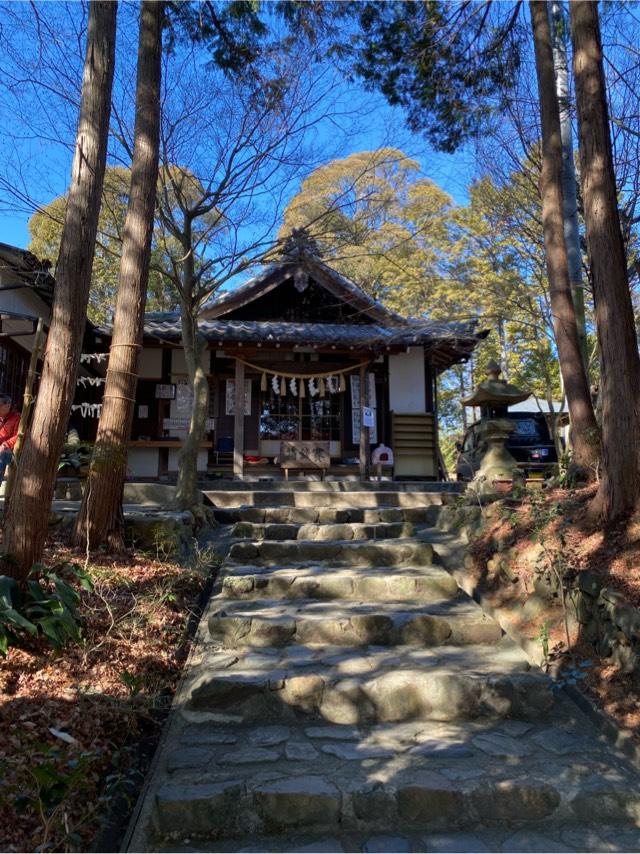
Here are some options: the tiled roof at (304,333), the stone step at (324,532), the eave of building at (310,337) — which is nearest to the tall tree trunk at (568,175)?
the tiled roof at (304,333)

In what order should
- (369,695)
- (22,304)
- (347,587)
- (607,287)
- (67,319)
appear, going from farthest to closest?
(22,304) < (347,587) < (607,287) < (67,319) < (369,695)

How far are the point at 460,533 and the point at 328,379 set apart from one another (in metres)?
6.60

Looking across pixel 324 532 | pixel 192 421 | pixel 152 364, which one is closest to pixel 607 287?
pixel 324 532

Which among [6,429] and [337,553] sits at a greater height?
[6,429]

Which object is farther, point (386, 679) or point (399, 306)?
point (399, 306)

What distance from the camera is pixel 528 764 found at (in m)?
3.07

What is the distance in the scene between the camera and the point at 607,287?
4656mm

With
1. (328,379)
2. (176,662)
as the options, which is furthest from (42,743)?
(328,379)

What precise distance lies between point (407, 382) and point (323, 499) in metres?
5.23

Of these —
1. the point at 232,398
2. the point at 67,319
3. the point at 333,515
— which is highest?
the point at 232,398

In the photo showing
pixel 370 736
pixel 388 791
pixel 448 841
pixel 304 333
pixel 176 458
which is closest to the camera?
pixel 448 841

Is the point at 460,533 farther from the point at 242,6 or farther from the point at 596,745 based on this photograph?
the point at 242,6

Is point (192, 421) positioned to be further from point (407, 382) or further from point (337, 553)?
point (407, 382)

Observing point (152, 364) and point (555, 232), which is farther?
point (152, 364)
